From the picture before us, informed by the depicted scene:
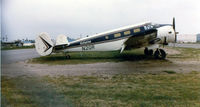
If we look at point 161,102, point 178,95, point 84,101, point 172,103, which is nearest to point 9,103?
point 84,101

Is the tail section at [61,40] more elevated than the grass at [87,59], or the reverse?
the tail section at [61,40]

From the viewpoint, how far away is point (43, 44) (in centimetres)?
1135

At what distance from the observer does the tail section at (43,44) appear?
37.0ft

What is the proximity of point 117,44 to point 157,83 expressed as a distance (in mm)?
7004

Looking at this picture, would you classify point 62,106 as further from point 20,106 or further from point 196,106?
point 196,106

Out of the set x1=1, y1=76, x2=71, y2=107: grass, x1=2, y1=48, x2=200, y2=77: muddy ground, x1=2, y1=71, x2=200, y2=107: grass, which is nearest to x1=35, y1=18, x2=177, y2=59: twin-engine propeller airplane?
x1=2, y1=48, x2=200, y2=77: muddy ground

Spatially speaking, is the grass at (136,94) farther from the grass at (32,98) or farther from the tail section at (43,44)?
the tail section at (43,44)

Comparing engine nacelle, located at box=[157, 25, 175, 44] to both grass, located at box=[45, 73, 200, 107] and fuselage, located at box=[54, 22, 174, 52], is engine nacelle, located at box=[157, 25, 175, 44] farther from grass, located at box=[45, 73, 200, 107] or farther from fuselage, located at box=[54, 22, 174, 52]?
grass, located at box=[45, 73, 200, 107]

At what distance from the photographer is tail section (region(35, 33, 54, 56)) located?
11269mm

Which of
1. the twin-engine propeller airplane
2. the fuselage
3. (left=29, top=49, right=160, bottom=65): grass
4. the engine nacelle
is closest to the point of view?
(left=29, top=49, right=160, bottom=65): grass

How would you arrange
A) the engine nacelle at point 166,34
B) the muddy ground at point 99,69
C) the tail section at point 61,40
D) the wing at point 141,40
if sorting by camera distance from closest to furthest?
the muddy ground at point 99,69 → the wing at point 141,40 → the engine nacelle at point 166,34 → the tail section at point 61,40

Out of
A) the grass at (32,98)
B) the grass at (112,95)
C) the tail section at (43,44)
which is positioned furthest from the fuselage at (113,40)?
the grass at (32,98)

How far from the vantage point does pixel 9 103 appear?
10.5 feet

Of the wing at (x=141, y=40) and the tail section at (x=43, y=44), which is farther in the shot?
the tail section at (x=43, y=44)
